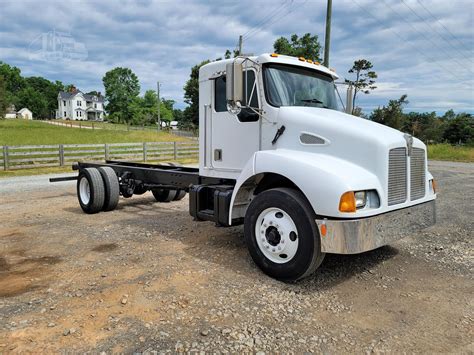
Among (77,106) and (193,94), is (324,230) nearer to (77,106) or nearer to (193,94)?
(193,94)

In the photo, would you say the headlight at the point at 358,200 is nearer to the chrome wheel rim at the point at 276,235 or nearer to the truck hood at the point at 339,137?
the truck hood at the point at 339,137

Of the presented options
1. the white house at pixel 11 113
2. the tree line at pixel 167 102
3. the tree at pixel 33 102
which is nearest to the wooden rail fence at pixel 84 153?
the tree line at pixel 167 102

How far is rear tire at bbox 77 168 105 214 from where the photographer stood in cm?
814

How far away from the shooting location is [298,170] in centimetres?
421

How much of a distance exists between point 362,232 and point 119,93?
10237 cm

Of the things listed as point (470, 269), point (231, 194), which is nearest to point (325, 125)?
point (231, 194)

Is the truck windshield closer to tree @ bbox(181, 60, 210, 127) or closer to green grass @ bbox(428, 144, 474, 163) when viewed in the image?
green grass @ bbox(428, 144, 474, 163)

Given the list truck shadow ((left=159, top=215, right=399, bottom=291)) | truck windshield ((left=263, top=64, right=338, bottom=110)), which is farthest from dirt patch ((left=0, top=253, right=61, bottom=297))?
truck windshield ((left=263, top=64, right=338, bottom=110))

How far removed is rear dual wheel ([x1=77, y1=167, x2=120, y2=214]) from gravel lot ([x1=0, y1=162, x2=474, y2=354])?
1.33 metres

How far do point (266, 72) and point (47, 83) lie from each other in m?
149

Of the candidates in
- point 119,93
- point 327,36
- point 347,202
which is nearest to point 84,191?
point 347,202

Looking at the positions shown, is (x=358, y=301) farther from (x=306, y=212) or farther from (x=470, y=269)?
(x=470, y=269)

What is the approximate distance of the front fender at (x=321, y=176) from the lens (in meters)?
3.90

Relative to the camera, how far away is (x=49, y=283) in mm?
4422
